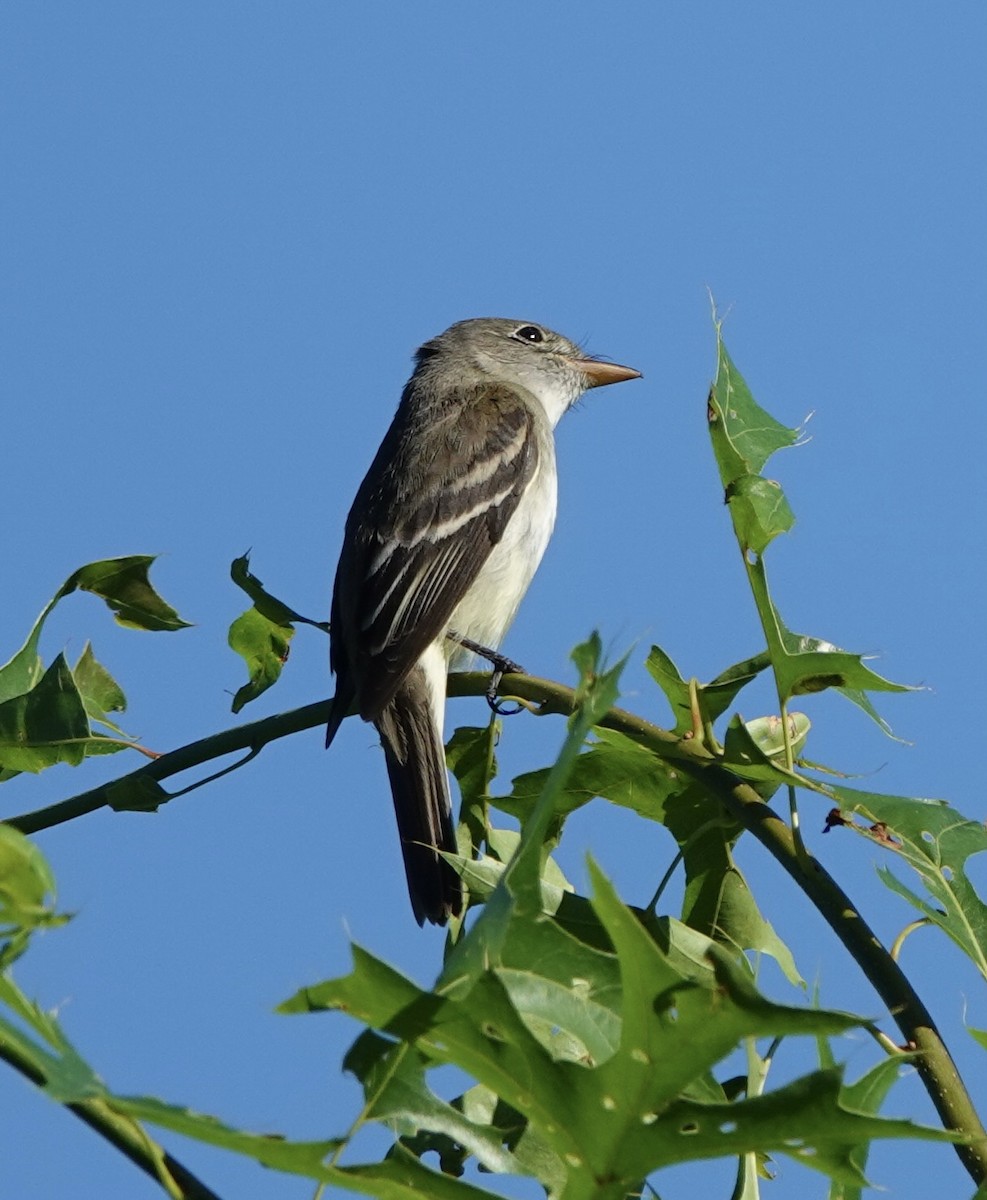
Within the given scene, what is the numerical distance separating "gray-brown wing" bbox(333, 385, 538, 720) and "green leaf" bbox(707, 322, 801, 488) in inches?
104

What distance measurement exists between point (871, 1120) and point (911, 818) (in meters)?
1.16

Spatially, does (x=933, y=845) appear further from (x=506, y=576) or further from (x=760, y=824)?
(x=506, y=576)

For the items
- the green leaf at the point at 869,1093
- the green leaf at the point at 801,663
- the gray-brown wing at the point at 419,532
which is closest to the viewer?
the green leaf at the point at 869,1093

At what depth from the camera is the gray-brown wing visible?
5.79 meters

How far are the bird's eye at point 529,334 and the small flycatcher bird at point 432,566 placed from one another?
0.59 meters

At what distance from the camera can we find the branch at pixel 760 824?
2.25 meters

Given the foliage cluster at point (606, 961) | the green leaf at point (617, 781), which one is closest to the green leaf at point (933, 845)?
the foliage cluster at point (606, 961)

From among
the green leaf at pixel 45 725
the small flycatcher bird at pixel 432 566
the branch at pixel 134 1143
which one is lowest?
the branch at pixel 134 1143

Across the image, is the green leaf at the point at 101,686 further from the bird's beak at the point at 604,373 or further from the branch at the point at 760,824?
the bird's beak at the point at 604,373

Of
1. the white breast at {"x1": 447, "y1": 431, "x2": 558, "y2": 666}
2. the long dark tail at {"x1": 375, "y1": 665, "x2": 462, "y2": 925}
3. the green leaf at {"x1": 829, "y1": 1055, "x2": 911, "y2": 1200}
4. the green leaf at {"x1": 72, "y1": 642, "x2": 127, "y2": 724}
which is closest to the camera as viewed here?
the green leaf at {"x1": 829, "y1": 1055, "x2": 911, "y2": 1200}

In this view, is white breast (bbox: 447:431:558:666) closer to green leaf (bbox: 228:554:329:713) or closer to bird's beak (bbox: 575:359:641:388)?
bird's beak (bbox: 575:359:641:388)

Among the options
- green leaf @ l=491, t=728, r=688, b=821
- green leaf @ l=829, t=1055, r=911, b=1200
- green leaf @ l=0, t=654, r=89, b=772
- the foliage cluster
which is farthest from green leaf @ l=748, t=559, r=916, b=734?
green leaf @ l=0, t=654, r=89, b=772

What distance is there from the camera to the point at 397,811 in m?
5.48

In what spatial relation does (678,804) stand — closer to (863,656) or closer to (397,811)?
(863,656)
